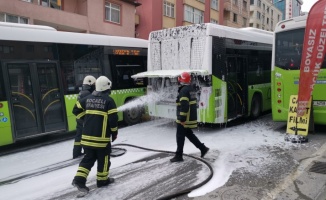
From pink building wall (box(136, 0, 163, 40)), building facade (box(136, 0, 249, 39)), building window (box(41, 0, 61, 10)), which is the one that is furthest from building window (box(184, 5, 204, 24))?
building window (box(41, 0, 61, 10))

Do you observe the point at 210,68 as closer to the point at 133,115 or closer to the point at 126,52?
the point at 126,52

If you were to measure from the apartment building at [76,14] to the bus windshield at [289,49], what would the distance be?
13.8m

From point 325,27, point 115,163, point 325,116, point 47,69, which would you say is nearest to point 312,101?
point 325,116

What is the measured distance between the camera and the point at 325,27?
7.49 m

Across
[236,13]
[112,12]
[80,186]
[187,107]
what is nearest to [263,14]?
[236,13]

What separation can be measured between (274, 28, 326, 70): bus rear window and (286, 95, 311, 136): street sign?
1.05 meters

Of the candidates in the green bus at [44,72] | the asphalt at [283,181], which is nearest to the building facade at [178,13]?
the green bus at [44,72]

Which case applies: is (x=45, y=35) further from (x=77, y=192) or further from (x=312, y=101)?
(x=312, y=101)

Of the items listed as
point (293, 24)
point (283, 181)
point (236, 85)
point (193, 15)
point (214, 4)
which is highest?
point (214, 4)

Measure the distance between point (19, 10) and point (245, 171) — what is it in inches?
612

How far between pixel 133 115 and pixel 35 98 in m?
3.78

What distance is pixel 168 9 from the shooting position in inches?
1190

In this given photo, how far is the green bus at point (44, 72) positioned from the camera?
733 cm

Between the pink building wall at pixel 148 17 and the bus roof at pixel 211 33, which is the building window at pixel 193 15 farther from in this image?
the bus roof at pixel 211 33
